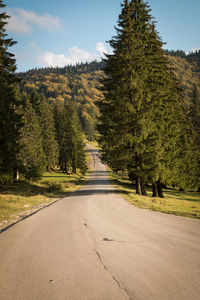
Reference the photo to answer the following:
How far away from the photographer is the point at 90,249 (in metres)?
4.33

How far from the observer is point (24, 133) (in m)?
28.0

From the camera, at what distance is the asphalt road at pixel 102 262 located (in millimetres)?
2756

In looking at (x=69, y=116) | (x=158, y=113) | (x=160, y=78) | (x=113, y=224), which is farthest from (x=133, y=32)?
(x=69, y=116)

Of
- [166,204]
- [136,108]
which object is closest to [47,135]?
[136,108]

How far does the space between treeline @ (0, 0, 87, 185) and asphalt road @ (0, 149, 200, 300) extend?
12990 mm

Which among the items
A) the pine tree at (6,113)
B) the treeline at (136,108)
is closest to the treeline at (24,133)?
the pine tree at (6,113)

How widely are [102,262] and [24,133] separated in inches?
1100

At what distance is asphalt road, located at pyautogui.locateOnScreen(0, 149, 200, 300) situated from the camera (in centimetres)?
276

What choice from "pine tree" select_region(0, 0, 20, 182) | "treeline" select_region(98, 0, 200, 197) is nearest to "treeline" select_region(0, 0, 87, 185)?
"pine tree" select_region(0, 0, 20, 182)

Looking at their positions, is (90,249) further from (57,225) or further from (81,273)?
(57,225)

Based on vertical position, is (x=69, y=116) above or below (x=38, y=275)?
above

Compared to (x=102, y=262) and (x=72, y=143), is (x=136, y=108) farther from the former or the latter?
(x=72, y=143)

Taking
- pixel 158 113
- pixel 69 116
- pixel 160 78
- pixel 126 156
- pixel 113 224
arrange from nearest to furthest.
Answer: pixel 113 224, pixel 126 156, pixel 158 113, pixel 160 78, pixel 69 116

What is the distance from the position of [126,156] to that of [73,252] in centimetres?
1110
